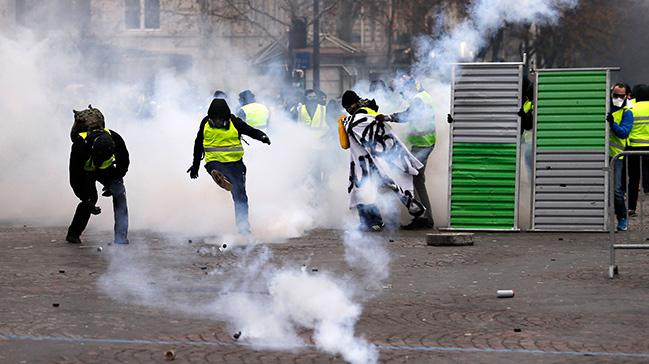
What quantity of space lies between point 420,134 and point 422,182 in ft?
1.96

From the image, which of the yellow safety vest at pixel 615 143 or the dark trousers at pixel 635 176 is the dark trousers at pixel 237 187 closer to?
the yellow safety vest at pixel 615 143

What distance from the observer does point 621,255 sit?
12.6m

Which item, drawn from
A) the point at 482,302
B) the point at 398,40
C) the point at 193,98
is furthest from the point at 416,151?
the point at 398,40

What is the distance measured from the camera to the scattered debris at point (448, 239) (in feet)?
44.5

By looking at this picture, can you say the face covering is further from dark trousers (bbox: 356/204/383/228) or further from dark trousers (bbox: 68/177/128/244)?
dark trousers (bbox: 68/177/128/244)

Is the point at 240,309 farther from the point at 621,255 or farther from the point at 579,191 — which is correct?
the point at 579,191

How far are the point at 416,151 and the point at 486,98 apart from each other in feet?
4.31

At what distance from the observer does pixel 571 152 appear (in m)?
14.9

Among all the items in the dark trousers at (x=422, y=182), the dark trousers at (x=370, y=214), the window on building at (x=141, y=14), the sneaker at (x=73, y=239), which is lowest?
the sneaker at (x=73, y=239)

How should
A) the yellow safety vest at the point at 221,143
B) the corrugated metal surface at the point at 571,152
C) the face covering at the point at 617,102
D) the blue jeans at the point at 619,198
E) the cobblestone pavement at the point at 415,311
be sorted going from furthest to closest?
1. the face covering at the point at 617,102
2. the blue jeans at the point at 619,198
3. the corrugated metal surface at the point at 571,152
4. the yellow safety vest at the point at 221,143
5. the cobblestone pavement at the point at 415,311

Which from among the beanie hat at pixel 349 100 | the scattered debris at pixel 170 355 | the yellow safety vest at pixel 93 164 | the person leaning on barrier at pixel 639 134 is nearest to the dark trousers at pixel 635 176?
the person leaning on barrier at pixel 639 134

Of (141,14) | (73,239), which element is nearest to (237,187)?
(73,239)

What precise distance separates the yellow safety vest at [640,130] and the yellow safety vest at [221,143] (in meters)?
5.07

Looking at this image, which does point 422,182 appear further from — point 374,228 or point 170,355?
point 170,355
